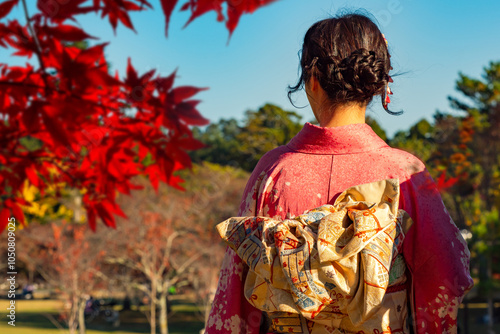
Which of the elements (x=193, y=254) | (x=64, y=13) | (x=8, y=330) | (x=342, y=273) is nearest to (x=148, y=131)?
(x=64, y=13)

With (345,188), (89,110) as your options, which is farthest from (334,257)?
(89,110)

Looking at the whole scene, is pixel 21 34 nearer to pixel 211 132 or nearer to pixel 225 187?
pixel 225 187

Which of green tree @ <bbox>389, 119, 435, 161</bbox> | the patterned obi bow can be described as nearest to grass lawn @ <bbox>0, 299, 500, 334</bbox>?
green tree @ <bbox>389, 119, 435, 161</bbox>

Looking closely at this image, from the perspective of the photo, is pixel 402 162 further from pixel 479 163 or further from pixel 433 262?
pixel 479 163

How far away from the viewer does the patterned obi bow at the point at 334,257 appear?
0.94 meters

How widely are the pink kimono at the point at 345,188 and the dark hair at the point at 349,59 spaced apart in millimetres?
80

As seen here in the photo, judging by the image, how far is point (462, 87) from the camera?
12828mm

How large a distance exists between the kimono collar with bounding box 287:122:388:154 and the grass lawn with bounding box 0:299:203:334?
12.4 meters

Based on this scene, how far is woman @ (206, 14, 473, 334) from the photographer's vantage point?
1025 mm

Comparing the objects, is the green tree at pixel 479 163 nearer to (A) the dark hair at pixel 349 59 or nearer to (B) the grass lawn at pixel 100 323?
(B) the grass lawn at pixel 100 323

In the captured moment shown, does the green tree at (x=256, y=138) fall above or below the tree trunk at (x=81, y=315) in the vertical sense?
above

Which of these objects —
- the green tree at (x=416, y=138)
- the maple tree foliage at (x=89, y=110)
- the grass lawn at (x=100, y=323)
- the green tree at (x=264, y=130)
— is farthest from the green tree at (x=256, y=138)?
the maple tree foliage at (x=89, y=110)

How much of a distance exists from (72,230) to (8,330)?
346 centimetres

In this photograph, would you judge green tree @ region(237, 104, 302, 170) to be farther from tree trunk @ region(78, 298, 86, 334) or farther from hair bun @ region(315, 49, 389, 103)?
hair bun @ region(315, 49, 389, 103)
